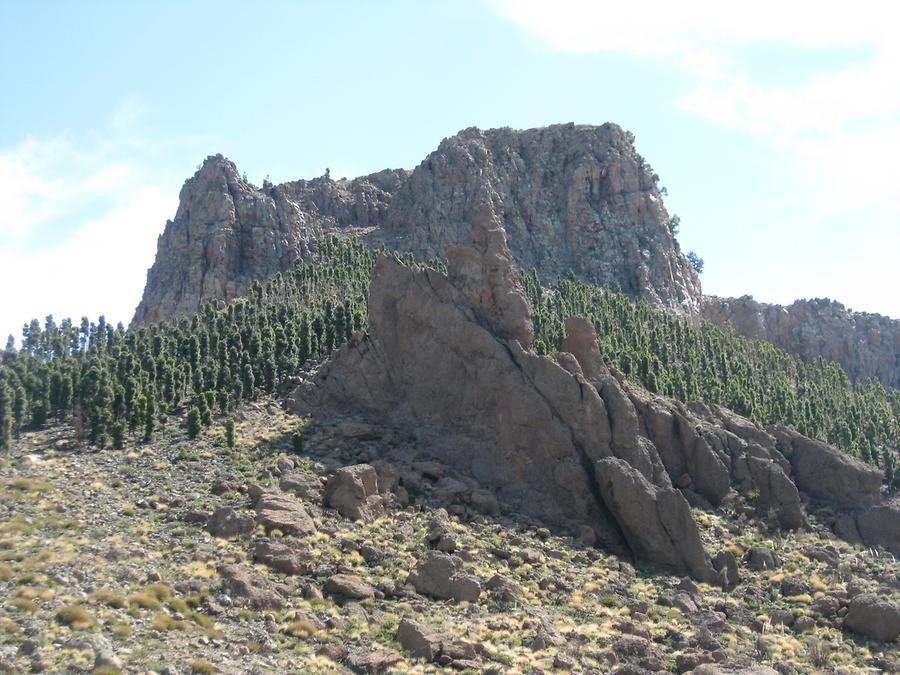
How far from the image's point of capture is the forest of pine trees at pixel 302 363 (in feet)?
210

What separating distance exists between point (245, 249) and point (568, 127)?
63355 mm

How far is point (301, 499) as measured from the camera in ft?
164

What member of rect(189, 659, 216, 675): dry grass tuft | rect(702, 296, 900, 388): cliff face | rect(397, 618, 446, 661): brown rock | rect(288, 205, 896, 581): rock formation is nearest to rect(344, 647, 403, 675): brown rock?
rect(397, 618, 446, 661): brown rock

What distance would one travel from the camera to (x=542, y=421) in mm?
59688

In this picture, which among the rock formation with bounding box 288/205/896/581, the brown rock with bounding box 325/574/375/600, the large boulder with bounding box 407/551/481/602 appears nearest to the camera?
the brown rock with bounding box 325/574/375/600

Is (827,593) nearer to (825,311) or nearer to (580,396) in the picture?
(580,396)

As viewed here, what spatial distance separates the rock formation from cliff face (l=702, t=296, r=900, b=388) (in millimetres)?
81594

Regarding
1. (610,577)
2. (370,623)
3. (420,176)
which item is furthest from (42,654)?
(420,176)

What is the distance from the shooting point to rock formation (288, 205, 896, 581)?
56.2 meters

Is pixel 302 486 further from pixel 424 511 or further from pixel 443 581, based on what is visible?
pixel 443 581

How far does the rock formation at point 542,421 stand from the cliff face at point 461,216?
56.0 meters

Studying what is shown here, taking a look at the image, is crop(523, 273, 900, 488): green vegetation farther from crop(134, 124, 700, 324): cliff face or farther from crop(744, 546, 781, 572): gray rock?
crop(744, 546, 781, 572): gray rock

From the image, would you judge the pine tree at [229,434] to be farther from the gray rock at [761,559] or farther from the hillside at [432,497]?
the gray rock at [761,559]

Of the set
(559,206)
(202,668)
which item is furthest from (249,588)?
(559,206)
